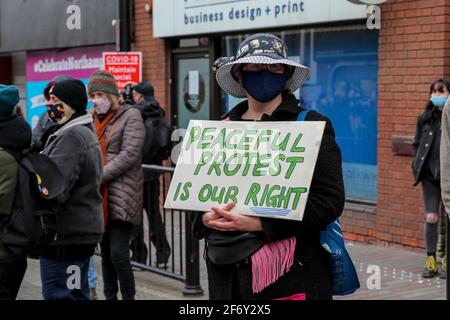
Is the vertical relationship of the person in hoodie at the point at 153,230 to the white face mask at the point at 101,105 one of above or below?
below

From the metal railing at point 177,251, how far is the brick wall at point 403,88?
2.61m

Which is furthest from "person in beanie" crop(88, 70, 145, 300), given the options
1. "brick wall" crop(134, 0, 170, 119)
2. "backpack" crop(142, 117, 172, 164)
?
"brick wall" crop(134, 0, 170, 119)

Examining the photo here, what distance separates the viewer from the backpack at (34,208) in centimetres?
Answer: 488

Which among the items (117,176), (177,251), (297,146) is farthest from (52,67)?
(297,146)

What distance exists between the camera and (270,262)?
341 centimetres

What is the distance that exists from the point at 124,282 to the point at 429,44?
4.57 metres

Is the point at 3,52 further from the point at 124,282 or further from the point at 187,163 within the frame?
the point at 187,163

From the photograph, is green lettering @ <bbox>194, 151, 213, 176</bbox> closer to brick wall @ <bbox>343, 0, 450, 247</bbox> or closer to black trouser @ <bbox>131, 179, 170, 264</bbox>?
black trouser @ <bbox>131, 179, 170, 264</bbox>

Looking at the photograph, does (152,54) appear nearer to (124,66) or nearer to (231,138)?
(124,66)

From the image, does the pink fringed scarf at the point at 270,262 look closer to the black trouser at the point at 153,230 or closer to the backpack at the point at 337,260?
the backpack at the point at 337,260

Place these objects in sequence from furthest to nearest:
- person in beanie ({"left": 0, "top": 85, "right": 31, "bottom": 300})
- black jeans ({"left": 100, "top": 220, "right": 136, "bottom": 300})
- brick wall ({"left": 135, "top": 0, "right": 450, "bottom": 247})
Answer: brick wall ({"left": 135, "top": 0, "right": 450, "bottom": 247}), black jeans ({"left": 100, "top": 220, "right": 136, "bottom": 300}), person in beanie ({"left": 0, "top": 85, "right": 31, "bottom": 300})

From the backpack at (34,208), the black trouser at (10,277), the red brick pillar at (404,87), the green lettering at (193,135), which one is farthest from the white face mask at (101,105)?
the red brick pillar at (404,87)

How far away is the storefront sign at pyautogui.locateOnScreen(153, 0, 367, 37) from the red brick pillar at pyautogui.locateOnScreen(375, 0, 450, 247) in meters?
0.52

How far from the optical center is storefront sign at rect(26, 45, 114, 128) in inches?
634
